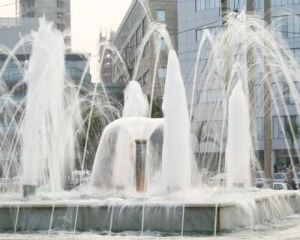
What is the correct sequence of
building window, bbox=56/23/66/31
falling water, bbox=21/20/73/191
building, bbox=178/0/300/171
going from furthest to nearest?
building window, bbox=56/23/66/31 < building, bbox=178/0/300/171 < falling water, bbox=21/20/73/191

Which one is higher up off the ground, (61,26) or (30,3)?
(30,3)

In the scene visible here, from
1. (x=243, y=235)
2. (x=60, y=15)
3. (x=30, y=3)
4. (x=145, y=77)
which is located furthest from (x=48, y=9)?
(x=243, y=235)

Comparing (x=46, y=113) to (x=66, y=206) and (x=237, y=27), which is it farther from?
(x=237, y=27)

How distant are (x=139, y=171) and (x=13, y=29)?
300ft

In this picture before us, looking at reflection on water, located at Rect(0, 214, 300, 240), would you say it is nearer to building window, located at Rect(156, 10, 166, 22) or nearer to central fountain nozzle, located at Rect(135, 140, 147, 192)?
central fountain nozzle, located at Rect(135, 140, 147, 192)

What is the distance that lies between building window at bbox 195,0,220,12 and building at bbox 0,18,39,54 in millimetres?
35194

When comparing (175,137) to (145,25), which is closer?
(175,137)

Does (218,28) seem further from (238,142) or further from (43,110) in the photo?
(43,110)

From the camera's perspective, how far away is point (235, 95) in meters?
19.9

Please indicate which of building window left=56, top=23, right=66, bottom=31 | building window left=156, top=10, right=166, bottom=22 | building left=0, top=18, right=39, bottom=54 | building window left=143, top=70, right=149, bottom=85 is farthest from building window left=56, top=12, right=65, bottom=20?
building window left=156, top=10, right=166, bottom=22

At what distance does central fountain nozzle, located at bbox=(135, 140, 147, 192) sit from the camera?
17656 millimetres

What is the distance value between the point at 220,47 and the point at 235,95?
5.03 m

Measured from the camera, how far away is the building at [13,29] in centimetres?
10269

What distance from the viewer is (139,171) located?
58.4 ft
